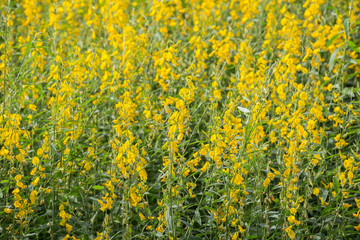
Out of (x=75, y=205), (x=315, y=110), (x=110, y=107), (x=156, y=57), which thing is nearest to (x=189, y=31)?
(x=156, y=57)

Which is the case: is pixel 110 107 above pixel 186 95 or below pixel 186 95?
below

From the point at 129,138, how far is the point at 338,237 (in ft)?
4.84

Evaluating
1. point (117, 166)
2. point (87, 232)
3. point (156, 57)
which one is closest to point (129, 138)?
point (117, 166)

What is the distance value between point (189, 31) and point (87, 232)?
9.46ft

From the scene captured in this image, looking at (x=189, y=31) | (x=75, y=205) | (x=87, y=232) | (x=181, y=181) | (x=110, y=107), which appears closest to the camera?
(x=181, y=181)

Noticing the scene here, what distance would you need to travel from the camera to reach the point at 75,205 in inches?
115

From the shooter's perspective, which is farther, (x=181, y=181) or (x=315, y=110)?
(x=315, y=110)

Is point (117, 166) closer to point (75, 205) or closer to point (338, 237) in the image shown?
point (75, 205)

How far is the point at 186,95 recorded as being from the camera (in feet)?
8.36

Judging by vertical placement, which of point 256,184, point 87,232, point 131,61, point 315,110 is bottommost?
point 87,232

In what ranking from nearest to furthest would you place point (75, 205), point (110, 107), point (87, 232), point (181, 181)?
point (181, 181)
point (87, 232)
point (75, 205)
point (110, 107)

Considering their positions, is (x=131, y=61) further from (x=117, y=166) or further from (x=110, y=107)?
(x=117, y=166)

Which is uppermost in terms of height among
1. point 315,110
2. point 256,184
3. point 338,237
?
point 315,110

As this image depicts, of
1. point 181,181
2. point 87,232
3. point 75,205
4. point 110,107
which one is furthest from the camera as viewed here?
point 110,107
